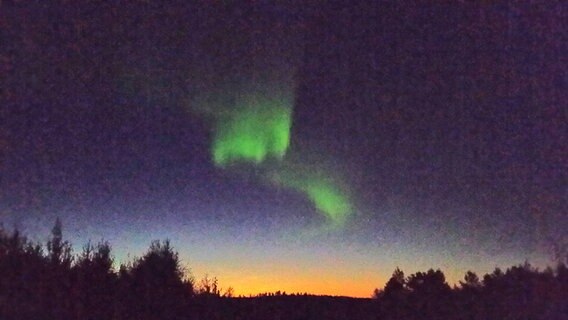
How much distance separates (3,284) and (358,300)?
20453mm

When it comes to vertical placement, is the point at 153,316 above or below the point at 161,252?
below

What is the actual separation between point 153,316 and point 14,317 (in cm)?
603

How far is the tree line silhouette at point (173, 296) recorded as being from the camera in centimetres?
2484

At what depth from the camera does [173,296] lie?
29938 mm

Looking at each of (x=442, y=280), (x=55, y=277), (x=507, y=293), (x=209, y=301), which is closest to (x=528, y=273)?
(x=507, y=293)

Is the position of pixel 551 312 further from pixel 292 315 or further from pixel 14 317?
pixel 14 317

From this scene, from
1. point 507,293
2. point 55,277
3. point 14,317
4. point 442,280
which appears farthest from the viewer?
point 442,280

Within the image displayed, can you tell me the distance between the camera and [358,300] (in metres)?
38.8

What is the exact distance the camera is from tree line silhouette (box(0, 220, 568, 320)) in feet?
81.5

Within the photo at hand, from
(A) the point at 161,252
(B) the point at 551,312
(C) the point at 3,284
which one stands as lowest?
(B) the point at 551,312

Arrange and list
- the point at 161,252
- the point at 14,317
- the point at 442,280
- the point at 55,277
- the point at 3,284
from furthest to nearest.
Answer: the point at 442,280, the point at 161,252, the point at 55,277, the point at 3,284, the point at 14,317

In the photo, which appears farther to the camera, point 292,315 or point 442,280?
point 442,280

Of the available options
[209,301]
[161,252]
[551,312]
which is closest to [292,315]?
[209,301]

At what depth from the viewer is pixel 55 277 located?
26266 millimetres
